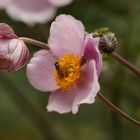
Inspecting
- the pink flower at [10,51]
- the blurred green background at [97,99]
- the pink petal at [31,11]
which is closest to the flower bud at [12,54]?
the pink flower at [10,51]

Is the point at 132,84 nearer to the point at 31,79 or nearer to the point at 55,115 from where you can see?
the point at 55,115

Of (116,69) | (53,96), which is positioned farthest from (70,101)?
(116,69)

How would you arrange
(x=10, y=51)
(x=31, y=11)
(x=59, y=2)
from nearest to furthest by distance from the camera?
(x=10, y=51), (x=59, y=2), (x=31, y=11)

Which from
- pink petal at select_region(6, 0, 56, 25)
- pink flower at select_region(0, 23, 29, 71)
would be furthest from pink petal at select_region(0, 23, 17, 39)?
pink petal at select_region(6, 0, 56, 25)

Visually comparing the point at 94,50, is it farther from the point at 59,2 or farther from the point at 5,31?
the point at 59,2

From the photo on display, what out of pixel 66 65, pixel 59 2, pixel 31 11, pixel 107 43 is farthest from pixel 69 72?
pixel 31 11
